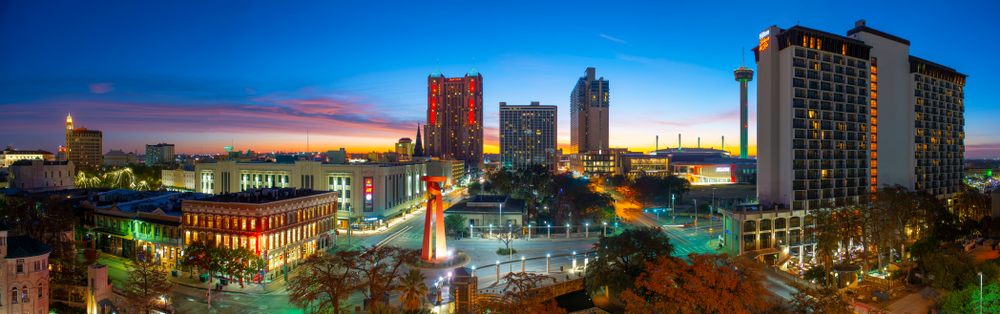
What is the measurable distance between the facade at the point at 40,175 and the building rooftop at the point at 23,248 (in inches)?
3158

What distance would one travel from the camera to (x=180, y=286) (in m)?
44.4

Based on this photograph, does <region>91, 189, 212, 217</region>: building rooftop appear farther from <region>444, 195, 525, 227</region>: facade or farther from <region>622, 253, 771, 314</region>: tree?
<region>622, 253, 771, 314</region>: tree

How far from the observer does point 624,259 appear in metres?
41.1

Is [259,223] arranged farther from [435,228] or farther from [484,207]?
[484,207]

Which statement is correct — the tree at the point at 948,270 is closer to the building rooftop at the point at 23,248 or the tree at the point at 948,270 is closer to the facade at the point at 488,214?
the facade at the point at 488,214

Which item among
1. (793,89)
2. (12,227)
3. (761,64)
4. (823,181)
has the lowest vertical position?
(12,227)

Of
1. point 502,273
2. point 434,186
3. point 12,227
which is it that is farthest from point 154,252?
point 502,273

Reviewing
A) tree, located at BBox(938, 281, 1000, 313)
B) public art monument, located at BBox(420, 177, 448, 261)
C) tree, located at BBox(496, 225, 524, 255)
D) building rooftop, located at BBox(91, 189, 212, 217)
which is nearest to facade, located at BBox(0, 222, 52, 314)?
building rooftop, located at BBox(91, 189, 212, 217)

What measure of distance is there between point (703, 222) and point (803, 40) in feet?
121

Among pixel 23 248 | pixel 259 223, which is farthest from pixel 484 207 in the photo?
pixel 23 248

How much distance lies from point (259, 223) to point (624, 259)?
38.0m

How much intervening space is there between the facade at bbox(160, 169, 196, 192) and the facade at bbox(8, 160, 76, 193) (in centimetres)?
3029

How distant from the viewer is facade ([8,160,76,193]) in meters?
96.7

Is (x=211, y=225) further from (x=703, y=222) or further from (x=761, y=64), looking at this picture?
(x=703, y=222)
